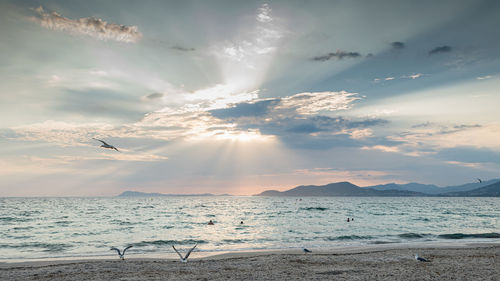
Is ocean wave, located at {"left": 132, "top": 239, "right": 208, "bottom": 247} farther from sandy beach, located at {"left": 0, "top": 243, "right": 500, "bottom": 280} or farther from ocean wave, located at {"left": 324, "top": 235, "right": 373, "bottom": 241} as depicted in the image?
ocean wave, located at {"left": 324, "top": 235, "right": 373, "bottom": 241}

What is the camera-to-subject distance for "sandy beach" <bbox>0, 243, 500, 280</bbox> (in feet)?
43.1

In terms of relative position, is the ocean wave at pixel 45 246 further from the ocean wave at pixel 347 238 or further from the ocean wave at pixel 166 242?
the ocean wave at pixel 347 238

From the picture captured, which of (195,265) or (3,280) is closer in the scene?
(3,280)

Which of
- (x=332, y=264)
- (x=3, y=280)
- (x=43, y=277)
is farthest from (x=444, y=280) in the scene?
(x=3, y=280)

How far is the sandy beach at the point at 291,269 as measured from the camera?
13.1 metres

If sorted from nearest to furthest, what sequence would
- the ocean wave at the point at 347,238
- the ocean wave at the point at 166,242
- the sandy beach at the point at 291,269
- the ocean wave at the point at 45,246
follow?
the sandy beach at the point at 291,269 < the ocean wave at the point at 45,246 < the ocean wave at the point at 166,242 < the ocean wave at the point at 347,238

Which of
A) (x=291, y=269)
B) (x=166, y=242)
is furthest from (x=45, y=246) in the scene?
(x=291, y=269)

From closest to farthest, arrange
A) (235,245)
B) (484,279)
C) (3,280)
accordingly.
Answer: (484,279)
(3,280)
(235,245)

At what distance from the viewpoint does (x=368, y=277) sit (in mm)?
12797

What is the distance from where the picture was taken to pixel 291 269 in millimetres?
14609

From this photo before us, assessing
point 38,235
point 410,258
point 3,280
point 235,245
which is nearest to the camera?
point 3,280

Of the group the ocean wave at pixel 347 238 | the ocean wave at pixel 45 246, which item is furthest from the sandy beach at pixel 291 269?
the ocean wave at pixel 347 238

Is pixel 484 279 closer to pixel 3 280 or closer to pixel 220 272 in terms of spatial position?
pixel 220 272

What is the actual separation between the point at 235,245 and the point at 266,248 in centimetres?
347
